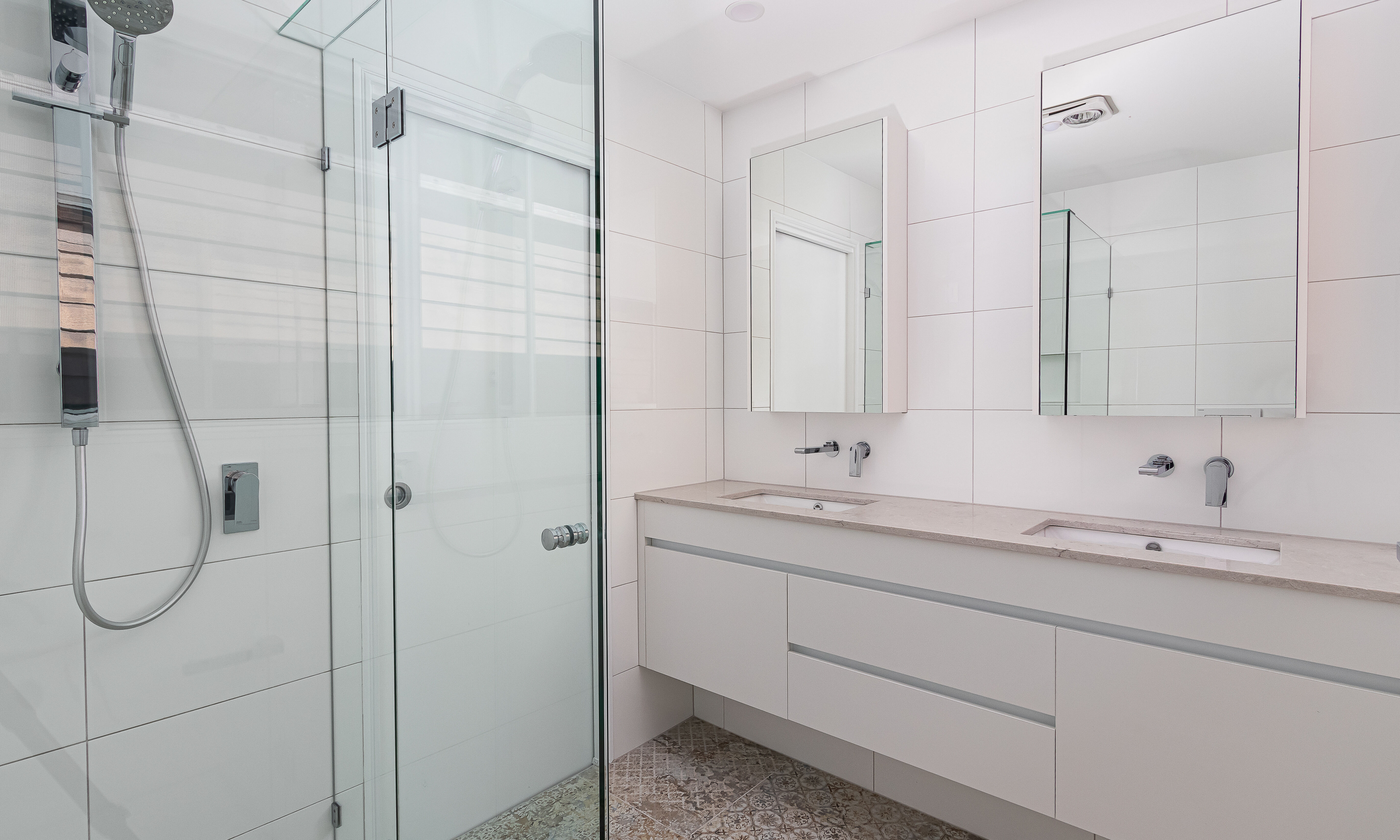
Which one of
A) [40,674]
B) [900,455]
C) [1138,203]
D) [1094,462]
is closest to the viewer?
[40,674]

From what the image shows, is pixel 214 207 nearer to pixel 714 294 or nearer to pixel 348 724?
pixel 348 724

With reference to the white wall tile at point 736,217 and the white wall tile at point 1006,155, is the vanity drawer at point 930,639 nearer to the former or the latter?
the white wall tile at point 1006,155

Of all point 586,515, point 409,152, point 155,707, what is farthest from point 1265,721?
point 155,707

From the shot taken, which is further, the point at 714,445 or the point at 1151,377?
the point at 714,445

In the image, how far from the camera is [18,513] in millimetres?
1121

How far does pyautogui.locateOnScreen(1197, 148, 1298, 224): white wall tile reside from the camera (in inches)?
60.8

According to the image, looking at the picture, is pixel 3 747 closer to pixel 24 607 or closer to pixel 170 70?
pixel 24 607

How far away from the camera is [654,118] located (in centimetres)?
242

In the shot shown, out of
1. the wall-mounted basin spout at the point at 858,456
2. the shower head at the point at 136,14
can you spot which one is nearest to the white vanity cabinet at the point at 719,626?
the wall-mounted basin spout at the point at 858,456

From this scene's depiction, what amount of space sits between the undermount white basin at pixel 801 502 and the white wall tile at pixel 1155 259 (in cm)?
103

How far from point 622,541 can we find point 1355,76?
232 cm

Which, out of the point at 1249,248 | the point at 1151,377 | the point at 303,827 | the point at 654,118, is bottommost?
the point at 303,827

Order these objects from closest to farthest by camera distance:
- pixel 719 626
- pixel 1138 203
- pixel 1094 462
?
pixel 1138 203
pixel 1094 462
pixel 719 626

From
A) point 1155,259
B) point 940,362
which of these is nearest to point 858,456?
point 940,362
